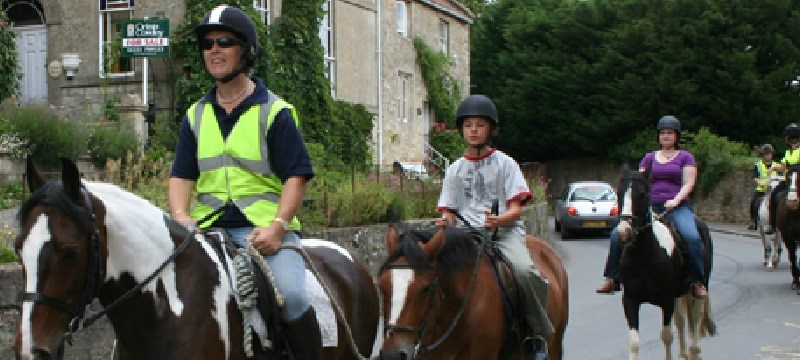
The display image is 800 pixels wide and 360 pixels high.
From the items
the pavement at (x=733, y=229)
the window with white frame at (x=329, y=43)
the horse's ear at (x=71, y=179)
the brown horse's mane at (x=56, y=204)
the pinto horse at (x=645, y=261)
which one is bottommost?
the pavement at (x=733, y=229)

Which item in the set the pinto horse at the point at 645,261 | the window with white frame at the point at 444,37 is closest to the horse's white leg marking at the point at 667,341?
the pinto horse at the point at 645,261

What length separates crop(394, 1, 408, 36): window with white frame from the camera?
3928 centimetres

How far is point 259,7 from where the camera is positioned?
27125 mm

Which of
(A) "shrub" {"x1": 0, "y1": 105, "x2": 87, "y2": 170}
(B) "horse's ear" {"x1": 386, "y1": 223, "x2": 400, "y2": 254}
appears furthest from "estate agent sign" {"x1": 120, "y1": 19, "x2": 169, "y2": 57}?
(B) "horse's ear" {"x1": 386, "y1": 223, "x2": 400, "y2": 254}

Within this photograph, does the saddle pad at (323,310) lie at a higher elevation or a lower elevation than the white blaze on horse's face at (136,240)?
lower

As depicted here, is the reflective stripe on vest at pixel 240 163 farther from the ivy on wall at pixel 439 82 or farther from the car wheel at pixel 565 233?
the ivy on wall at pixel 439 82

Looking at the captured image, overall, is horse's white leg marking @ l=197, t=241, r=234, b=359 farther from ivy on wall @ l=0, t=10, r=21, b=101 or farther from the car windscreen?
the car windscreen

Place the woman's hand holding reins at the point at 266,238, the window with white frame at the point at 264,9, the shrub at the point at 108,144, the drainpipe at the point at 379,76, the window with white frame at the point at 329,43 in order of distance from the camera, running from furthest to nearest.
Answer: the drainpipe at the point at 379,76
the window with white frame at the point at 329,43
the window with white frame at the point at 264,9
the shrub at the point at 108,144
the woman's hand holding reins at the point at 266,238

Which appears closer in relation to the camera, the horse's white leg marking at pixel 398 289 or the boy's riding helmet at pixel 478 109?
the horse's white leg marking at pixel 398 289

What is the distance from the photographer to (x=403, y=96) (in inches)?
1533

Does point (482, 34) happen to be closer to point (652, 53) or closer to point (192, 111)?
point (652, 53)

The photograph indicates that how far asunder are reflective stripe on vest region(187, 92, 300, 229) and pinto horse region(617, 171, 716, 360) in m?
5.73

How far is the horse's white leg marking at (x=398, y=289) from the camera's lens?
601 centimetres

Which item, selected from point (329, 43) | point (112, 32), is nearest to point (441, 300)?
point (112, 32)
